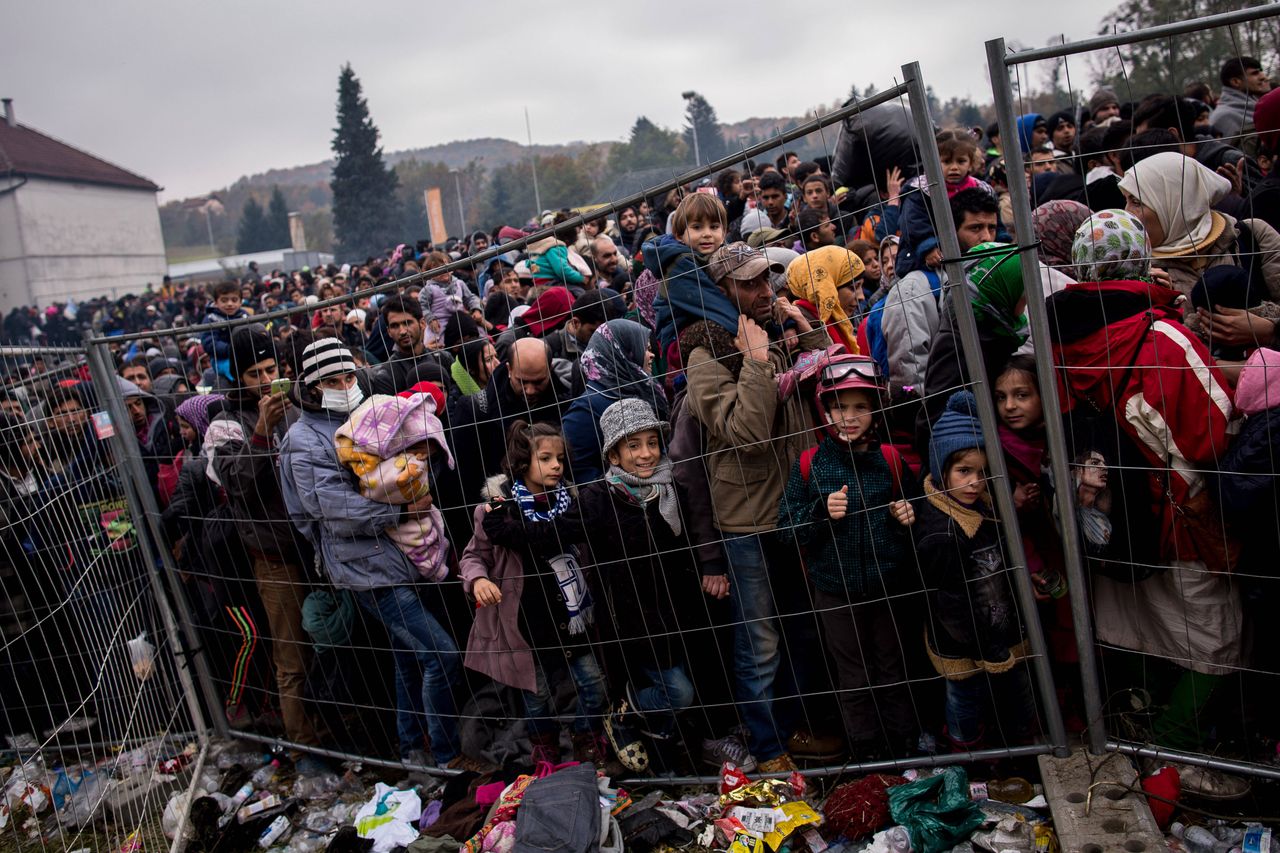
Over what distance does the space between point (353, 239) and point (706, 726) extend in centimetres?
6773

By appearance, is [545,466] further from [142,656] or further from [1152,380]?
[142,656]

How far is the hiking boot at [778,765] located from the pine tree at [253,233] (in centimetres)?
8756

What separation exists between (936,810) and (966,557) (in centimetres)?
87

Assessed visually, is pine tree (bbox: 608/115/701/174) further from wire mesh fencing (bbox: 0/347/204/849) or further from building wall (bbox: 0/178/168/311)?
wire mesh fencing (bbox: 0/347/204/849)

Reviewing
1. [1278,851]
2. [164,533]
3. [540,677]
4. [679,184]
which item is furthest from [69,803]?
[1278,851]

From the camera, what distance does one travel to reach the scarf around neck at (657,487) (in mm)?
3854

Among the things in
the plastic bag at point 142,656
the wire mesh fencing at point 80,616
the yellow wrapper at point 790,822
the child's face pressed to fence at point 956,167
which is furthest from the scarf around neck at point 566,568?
the child's face pressed to fence at point 956,167

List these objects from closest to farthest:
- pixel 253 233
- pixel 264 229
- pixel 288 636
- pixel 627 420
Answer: pixel 627 420 → pixel 288 636 → pixel 253 233 → pixel 264 229

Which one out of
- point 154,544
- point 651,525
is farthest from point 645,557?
point 154,544

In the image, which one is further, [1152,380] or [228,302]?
[228,302]

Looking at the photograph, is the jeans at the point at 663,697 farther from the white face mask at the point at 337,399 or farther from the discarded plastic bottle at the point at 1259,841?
the discarded plastic bottle at the point at 1259,841

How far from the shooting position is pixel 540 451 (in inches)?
158

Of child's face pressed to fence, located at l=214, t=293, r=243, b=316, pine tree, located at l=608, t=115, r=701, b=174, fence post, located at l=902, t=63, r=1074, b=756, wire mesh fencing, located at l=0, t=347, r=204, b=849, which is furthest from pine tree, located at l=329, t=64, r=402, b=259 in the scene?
fence post, located at l=902, t=63, r=1074, b=756

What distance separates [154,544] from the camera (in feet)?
17.7
